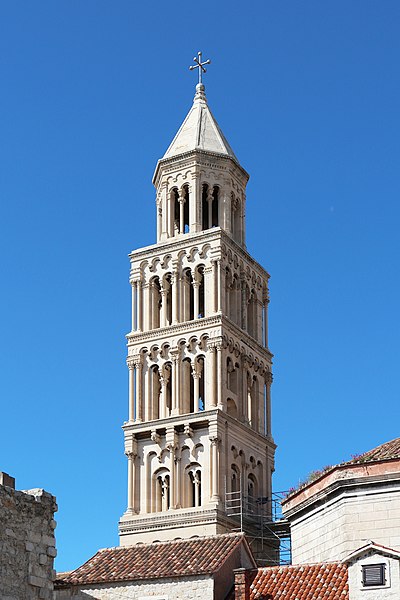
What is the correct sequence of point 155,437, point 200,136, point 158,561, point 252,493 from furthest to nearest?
1. point 200,136
2. point 252,493
3. point 155,437
4. point 158,561

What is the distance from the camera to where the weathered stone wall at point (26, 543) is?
2380cm

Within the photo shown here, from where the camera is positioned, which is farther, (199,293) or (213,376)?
(199,293)

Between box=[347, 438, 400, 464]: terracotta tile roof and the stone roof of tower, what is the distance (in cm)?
3349

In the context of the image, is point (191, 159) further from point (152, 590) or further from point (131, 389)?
point (152, 590)

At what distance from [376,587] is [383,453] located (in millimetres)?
5082

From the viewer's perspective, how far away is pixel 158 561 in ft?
116

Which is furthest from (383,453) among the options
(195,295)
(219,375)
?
(195,295)

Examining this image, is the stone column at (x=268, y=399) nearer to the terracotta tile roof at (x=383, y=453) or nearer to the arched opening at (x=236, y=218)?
the arched opening at (x=236, y=218)

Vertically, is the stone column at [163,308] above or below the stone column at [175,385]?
above

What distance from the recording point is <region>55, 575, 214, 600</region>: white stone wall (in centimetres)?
3288

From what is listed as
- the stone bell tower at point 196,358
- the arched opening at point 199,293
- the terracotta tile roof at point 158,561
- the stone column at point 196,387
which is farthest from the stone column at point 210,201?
the terracotta tile roof at point 158,561

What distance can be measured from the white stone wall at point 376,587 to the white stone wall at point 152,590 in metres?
4.30

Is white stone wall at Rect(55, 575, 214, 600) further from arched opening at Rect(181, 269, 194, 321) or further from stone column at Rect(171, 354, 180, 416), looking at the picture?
arched opening at Rect(181, 269, 194, 321)

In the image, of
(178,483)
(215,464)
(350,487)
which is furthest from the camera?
(178,483)
